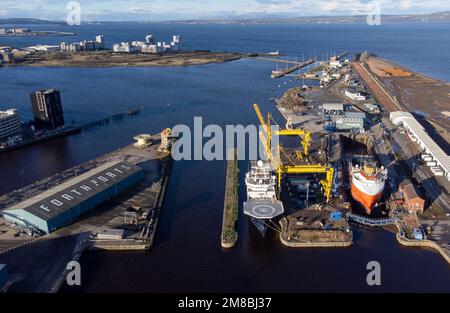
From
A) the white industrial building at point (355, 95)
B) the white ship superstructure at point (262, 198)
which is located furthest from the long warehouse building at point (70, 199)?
the white industrial building at point (355, 95)

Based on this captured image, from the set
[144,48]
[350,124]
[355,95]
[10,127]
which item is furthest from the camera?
[144,48]

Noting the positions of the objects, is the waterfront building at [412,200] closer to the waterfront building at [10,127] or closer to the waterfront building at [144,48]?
the waterfront building at [10,127]

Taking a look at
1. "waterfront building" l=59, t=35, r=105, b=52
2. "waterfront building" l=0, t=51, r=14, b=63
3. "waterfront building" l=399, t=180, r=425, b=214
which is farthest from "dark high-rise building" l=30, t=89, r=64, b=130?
"waterfront building" l=59, t=35, r=105, b=52

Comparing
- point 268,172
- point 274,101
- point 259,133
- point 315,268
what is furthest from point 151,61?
point 315,268

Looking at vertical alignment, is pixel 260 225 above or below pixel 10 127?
below

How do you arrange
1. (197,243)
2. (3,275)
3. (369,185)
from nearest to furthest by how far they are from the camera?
(3,275) < (197,243) < (369,185)

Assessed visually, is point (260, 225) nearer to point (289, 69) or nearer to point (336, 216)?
point (336, 216)

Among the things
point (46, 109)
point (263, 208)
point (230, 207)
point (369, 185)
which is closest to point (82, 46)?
point (46, 109)

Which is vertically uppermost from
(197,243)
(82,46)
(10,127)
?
(82,46)
